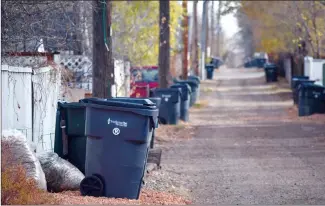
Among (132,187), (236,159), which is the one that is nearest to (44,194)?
(132,187)

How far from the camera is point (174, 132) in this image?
71.1ft

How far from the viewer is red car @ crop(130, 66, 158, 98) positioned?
25559 mm

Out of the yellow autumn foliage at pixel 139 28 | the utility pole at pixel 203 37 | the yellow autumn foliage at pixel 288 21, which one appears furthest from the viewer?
the utility pole at pixel 203 37

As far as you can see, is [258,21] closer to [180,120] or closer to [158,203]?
[180,120]

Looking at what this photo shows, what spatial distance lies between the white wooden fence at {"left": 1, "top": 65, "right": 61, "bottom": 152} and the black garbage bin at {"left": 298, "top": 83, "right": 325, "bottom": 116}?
534 inches

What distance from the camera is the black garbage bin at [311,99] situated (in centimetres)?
2469

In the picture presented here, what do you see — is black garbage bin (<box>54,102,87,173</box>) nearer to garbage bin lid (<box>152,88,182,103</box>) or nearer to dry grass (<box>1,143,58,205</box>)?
dry grass (<box>1,143,58,205</box>)

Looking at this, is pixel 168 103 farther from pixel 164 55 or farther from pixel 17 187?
pixel 17 187

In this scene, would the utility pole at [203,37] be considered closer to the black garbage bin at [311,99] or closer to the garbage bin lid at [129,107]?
the black garbage bin at [311,99]

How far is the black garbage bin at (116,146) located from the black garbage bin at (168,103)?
13.0 m

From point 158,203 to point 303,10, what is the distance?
24877 mm

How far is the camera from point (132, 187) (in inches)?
384

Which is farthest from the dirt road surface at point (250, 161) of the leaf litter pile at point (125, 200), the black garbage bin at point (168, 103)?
the black garbage bin at point (168, 103)

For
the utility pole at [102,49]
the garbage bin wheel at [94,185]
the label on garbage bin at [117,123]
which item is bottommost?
the garbage bin wheel at [94,185]
